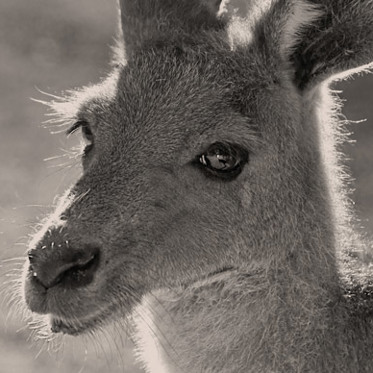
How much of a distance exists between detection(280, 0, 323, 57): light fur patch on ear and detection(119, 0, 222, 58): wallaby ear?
75 centimetres

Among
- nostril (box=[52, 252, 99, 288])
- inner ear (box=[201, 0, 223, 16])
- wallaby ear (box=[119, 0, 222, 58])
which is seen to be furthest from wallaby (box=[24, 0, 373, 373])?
inner ear (box=[201, 0, 223, 16])

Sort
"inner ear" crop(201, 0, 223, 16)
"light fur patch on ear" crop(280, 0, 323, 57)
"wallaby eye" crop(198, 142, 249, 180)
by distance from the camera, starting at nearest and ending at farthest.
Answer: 1. "wallaby eye" crop(198, 142, 249, 180)
2. "light fur patch on ear" crop(280, 0, 323, 57)
3. "inner ear" crop(201, 0, 223, 16)

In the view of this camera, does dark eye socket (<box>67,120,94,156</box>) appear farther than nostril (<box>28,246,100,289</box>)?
Yes

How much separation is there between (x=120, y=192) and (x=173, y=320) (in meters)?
0.92

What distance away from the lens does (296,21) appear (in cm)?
591

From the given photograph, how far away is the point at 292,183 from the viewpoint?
19.1ft

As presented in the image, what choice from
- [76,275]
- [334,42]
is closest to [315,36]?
[334,42]

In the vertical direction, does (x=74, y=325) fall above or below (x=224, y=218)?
below

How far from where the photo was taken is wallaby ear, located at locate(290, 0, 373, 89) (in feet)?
19.0

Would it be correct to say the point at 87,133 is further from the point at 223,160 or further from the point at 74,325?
the point at 74,325

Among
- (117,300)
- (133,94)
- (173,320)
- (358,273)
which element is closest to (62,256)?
(117,300)

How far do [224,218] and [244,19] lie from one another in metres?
1.72

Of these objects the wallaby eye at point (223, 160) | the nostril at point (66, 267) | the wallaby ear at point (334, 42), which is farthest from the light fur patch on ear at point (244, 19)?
the nostril at point (66, 267)

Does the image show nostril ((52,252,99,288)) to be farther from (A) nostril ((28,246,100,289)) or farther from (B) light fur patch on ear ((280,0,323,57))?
(B) light fur patch on ear ((280,0,323,57))
